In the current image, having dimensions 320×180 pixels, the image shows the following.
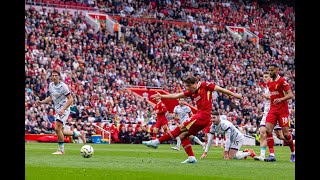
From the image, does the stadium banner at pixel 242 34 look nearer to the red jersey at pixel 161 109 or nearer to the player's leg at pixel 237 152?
the red jersey at pixel 161 109

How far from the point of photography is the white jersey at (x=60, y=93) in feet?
66.4

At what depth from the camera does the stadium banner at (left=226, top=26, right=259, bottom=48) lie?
57688mm

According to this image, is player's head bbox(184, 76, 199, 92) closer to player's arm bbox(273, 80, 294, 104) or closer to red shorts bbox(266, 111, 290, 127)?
player's arm bbox(273, 80, 294, 104)

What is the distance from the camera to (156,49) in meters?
50.7

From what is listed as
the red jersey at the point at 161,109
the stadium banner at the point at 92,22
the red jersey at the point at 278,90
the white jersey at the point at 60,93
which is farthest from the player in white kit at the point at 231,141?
the stadium banner at the point at 92,22

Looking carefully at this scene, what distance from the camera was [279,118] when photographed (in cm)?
1805

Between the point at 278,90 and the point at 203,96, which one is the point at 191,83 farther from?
the point at 278,90

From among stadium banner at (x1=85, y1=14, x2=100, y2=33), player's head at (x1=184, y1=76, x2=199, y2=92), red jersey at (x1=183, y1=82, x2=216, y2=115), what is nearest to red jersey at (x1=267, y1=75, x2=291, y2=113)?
red jersey at (x1=183, y1=82, x2=216, y2=115)

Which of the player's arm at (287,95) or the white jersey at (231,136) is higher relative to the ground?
the player's arm at (287,95)

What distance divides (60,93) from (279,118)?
22.9 ft

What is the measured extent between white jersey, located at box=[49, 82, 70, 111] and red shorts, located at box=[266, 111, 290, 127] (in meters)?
6.41

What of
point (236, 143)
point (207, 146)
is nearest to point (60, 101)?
point (207, 146)

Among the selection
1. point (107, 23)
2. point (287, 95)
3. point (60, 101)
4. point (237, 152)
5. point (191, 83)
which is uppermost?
point (107, 23)

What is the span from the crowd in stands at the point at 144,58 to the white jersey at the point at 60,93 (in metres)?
16.0
